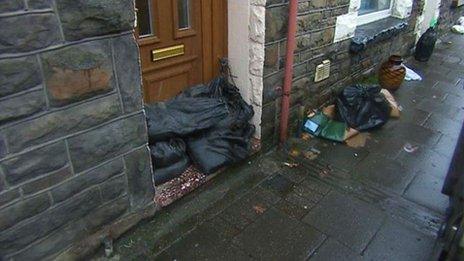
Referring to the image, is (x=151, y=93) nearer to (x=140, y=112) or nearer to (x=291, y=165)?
(x=140, y=112)

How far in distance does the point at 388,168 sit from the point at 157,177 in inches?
79.4

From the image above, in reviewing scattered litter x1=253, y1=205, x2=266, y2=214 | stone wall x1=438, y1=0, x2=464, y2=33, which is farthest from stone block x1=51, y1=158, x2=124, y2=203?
stone wall x1=438, y1=0, x2=464, y2=33

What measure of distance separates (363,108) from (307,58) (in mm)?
883

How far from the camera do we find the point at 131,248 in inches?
94.6

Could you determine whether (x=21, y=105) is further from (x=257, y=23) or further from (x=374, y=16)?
(x=374, y=16)

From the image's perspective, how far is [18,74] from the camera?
1.68 m

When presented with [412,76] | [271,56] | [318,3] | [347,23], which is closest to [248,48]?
[271,56]

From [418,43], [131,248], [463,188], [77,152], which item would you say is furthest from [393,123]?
[77,152]

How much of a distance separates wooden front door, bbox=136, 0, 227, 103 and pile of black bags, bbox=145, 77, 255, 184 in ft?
0.39

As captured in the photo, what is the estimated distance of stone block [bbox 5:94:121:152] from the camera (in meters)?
1.77

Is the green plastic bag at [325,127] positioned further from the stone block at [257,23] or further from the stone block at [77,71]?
the stone block at [77,71]

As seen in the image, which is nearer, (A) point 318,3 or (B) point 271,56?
(B) point 271,56

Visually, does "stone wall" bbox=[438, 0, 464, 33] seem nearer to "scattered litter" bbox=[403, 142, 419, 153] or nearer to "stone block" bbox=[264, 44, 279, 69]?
"scattered litter" bbox=[403, 142, 419, 153]

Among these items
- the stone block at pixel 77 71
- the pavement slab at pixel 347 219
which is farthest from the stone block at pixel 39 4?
the pavement slab at pixel 347 219
